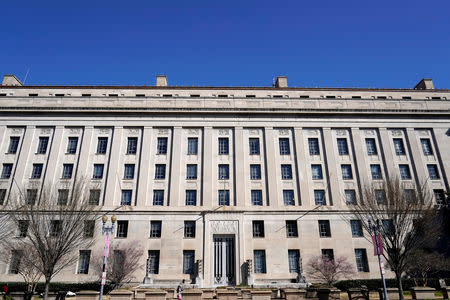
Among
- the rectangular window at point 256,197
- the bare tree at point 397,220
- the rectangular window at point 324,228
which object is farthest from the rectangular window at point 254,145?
the bare tree at point 397,220

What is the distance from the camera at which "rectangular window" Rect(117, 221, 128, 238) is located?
32.4 metres

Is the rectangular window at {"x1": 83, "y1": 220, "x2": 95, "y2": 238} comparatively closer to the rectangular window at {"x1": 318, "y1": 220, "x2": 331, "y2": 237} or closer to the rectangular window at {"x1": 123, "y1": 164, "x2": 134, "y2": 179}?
the rectangular window at {"x1": 123, "y1": 164, "x2": 134, "y2": 179}

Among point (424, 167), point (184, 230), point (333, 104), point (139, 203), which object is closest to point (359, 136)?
point (333, 104)

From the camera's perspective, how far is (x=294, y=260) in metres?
31.8

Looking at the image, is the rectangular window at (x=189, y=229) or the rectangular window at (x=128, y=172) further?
the rectangular window at (x=128, y=172)

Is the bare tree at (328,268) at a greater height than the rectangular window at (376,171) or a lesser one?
lesser

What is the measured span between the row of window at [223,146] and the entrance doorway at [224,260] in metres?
10.2

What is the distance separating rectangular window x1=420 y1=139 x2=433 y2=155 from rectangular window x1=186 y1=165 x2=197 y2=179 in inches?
1103

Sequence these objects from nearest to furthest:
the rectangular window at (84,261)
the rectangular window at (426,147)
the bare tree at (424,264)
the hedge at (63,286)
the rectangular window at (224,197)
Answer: the bare tree at (424,264)
the hedge at (63,286)
the rectangular window at (84,261)
the rectangular window at (224,197)
the rectangular window at (426,147)

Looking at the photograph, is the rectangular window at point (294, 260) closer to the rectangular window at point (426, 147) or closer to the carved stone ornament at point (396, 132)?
the carved stone ornament at point (396, 132)

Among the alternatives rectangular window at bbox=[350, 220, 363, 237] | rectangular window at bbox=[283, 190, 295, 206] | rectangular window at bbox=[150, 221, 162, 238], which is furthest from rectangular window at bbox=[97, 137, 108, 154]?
rectangular window at bbox=[350, 220, 363, 237]

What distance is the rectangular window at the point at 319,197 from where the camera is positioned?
34500 mm

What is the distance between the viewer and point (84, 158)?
3556cm

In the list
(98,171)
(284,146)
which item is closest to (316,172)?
(284,146)
